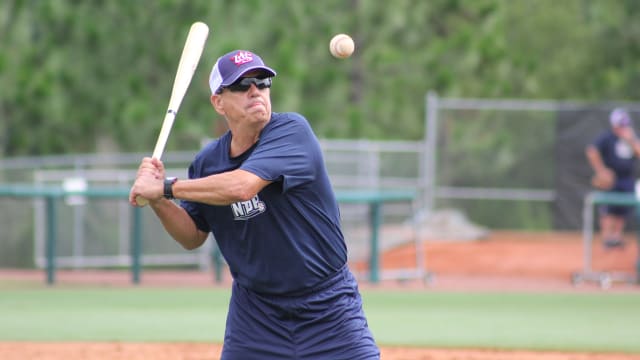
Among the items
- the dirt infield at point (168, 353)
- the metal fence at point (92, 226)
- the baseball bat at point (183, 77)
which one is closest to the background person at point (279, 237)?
the baseball bat at point (183, 77)

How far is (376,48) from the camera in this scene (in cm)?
2527

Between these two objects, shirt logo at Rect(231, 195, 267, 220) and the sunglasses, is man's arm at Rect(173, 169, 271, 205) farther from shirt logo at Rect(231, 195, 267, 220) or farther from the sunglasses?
the sunglasses

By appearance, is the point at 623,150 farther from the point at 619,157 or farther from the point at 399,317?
the point at 399,317

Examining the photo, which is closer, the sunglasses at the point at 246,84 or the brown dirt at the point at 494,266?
the sunglasses at the point at 246,84

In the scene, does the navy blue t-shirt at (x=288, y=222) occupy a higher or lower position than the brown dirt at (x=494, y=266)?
higher

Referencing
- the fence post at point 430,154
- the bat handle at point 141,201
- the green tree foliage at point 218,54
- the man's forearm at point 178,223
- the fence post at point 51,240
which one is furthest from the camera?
the green tree foliage at point 218,54

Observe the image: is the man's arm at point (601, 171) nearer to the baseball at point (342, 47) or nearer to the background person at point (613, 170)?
the background person at point (613, 170)

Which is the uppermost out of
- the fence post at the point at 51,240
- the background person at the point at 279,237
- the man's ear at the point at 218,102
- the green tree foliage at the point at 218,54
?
the green tree foliage at the point at 218,54

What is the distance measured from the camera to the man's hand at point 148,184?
5180 mm

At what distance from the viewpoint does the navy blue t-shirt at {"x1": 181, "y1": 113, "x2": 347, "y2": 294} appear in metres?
5.27

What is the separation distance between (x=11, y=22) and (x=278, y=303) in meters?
20.1

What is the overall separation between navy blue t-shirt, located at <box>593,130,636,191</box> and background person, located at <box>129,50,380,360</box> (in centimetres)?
1258

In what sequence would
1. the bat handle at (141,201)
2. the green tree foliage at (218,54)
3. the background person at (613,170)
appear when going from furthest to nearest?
the green tree foliage at (218,54)
the background person at (613,170)
the bat handle at (141,201)

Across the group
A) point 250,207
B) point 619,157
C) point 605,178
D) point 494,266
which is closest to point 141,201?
point 250,207
